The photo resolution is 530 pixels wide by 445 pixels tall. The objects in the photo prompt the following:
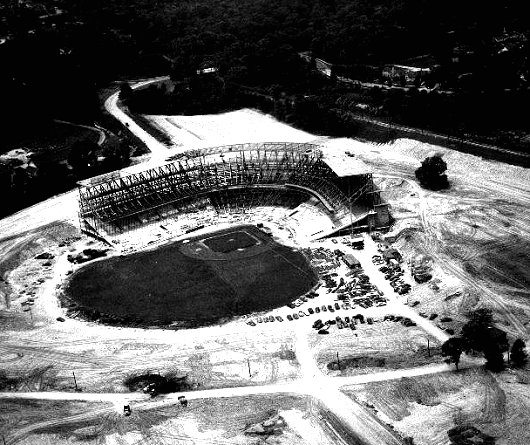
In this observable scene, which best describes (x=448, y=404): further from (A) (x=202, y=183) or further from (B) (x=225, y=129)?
(B) (x=225, y=129)

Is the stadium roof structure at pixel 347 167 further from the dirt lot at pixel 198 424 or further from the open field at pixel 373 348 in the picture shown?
the dirt lot at pixel 198 424

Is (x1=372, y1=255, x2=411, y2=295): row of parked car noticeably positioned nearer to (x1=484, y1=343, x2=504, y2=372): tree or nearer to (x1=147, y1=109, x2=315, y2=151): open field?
(x1=484, y1=343, x2=504, y2=372): tree

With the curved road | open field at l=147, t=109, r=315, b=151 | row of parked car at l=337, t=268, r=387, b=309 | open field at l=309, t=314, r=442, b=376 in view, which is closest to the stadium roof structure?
row of parked car at l=337, t=268, r=387, b=309

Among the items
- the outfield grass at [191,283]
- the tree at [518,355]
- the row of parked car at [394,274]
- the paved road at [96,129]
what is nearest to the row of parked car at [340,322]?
the row of parked car at [394,274]

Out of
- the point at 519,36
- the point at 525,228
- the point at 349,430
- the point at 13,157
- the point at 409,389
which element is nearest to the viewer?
the point at 349,430

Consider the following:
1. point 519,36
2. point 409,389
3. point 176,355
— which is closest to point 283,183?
point 176,355

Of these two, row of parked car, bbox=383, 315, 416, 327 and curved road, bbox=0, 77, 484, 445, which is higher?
row of parked car, bbox=383, 315, 416, 327

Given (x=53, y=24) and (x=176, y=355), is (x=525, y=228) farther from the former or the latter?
(x=53, y=24)
